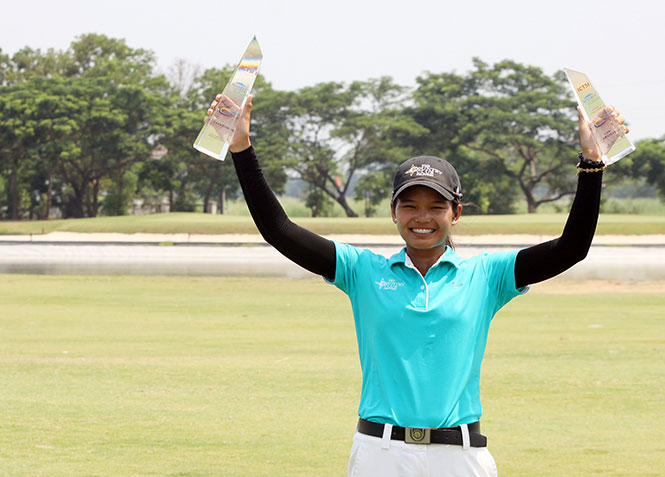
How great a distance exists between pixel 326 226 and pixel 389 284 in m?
49.4

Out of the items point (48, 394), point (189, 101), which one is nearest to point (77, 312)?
point (48, 394)

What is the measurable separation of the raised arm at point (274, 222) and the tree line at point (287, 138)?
2404 inches

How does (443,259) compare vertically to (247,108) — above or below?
below

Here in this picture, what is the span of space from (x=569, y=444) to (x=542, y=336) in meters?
6.88

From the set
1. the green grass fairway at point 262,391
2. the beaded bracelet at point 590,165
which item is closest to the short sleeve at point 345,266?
the beaded bracelet at point 590,165

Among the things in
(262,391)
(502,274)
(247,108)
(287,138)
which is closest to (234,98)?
(247,108)

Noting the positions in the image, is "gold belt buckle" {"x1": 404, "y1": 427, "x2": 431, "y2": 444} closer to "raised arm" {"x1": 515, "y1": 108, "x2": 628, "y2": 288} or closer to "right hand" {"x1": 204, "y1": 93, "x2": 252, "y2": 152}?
"raised arm" {"x1": 515, "y1": 108, "x2": 628, "y2": 288}

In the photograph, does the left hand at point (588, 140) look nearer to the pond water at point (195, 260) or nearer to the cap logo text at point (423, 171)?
the cap logo text at point (423, 171)

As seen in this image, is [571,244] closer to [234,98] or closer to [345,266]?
[345,266]

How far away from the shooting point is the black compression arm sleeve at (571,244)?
11.4ft

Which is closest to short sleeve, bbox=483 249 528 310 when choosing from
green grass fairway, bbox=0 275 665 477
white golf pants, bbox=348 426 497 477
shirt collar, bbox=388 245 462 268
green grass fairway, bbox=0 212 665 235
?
shirt collar, bbox=388 245 462 268

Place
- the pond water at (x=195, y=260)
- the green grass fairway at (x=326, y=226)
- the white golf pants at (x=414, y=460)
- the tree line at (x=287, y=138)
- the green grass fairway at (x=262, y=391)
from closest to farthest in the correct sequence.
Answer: the white golf pants at (x=414, y=460) < the green grass fairway at (x=262, y=391) < the pond water at (x=195, y=260) < the green grass fairway at (x=326, y=226) < the tree line at (x=287, y=138)

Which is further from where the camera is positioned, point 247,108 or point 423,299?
point 247,108

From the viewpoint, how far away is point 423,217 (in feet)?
11.6
